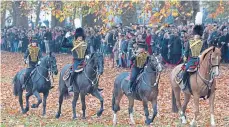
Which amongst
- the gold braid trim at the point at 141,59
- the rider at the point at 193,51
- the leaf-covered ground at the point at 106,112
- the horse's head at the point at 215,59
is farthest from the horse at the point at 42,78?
the horse's head at the point at 215,59

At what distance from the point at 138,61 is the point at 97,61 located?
1247 millimetres

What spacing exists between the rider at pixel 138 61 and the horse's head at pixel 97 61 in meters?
0.90

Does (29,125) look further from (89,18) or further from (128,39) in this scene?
(89,18)

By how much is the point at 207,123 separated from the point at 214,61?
6.58 ft

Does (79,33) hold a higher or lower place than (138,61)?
higher

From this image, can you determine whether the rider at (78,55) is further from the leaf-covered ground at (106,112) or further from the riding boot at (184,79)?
the riding boot at (184,79)

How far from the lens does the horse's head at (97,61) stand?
53.5 feet

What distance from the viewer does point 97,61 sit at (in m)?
16.5

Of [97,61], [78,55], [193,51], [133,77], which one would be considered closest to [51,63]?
[78,55]

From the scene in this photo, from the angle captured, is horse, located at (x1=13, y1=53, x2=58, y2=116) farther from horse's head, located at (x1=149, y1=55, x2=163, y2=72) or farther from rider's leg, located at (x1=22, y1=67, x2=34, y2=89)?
horse's head, located at (x1=149, y1=55, x2=163, y2=72)

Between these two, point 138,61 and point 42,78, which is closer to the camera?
point 138,61

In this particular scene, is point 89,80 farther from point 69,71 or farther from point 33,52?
point 33,52

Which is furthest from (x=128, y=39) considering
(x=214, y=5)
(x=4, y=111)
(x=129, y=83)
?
(x=214, y=5)

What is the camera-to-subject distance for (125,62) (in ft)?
107
